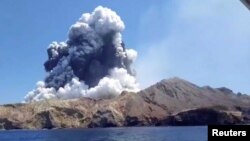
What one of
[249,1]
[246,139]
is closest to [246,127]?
[246,139]

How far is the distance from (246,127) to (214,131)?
955mm

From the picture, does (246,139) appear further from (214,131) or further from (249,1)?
(249,1)

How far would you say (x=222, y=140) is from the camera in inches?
472

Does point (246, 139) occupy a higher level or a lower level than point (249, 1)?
lower

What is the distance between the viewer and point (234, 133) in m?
12.4

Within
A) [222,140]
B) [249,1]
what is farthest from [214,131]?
[249,1]

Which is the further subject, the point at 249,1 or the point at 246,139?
the point at 249,1

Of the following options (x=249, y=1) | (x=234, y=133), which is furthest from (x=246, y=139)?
(x=249, y=1)

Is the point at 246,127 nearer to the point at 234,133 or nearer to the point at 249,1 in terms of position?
the point at 234,133

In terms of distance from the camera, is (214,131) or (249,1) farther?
(249,1)

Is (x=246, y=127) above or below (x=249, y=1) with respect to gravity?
below

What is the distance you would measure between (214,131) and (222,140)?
501 mm

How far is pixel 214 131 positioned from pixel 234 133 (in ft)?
1.88

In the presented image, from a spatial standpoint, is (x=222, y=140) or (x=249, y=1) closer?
(x=222, y=140)
